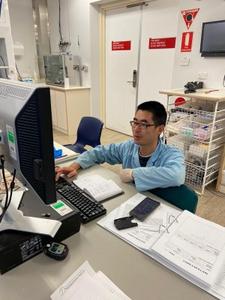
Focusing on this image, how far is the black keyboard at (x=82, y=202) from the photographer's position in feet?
3.24

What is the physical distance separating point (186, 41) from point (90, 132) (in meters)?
1.58

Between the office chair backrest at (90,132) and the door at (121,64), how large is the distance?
1.76 metres

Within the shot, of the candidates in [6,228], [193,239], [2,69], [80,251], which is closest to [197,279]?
[193,239]

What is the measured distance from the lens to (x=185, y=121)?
2.43 meters

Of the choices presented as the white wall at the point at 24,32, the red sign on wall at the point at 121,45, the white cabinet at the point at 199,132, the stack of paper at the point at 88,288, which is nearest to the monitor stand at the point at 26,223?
the stack of paper at the point at 88,288

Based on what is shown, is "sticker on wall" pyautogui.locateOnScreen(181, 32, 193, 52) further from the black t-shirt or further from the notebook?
the notebook

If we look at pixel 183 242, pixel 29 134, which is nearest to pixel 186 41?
pixel 183 242

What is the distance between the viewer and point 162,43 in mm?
3379

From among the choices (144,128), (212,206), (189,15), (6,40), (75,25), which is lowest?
(212,206)

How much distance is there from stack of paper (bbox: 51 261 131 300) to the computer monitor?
259 mm

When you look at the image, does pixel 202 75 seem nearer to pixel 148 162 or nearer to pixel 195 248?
pixel 148 162

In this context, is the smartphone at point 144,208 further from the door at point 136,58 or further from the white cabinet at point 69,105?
the white cabinet at point 69,105

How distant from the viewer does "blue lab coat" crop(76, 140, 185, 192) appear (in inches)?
46.4

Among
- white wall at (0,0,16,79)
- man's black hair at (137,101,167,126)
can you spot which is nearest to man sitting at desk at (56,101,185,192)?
man's black hair at (137,101,167,126)
